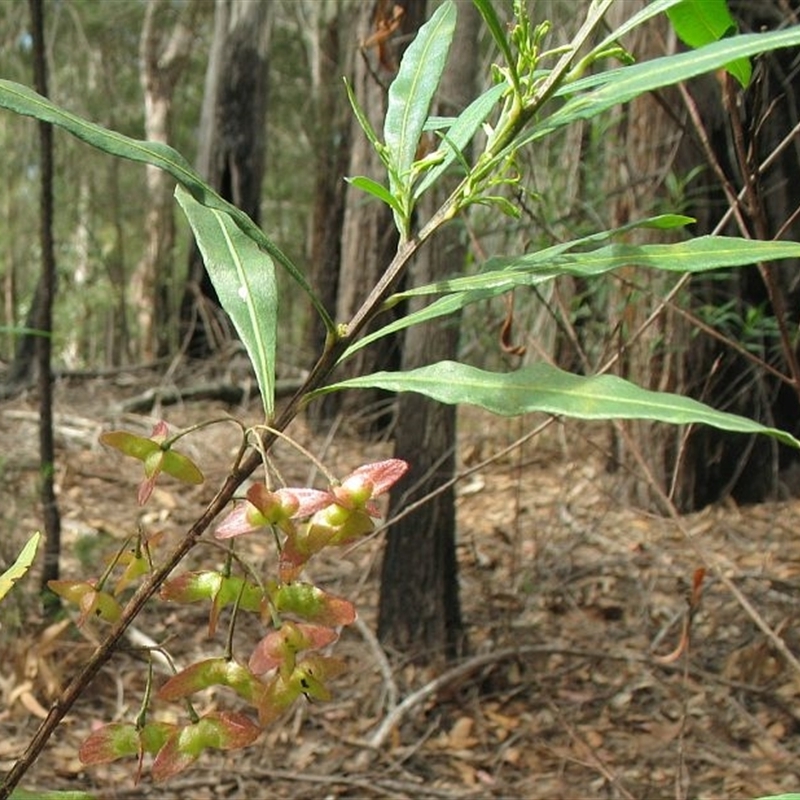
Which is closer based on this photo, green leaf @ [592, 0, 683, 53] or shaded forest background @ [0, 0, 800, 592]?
green leaf @ [592, 0, 683, 53]

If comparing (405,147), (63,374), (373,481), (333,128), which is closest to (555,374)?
(373,481)

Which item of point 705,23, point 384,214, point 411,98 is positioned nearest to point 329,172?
point 384,214

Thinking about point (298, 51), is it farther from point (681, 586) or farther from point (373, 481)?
point (373, 481)

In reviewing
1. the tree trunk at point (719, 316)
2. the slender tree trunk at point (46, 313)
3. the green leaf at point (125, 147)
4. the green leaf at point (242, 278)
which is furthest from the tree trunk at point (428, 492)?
the green leaf at point (125, 147)

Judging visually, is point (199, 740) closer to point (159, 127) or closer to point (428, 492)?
point (428, 492)

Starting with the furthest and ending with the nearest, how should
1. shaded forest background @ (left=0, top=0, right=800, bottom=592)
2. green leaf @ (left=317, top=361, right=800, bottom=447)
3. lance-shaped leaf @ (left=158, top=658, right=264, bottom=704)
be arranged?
shaded forest background @ (left=0, top=0, right=800, bottom=592) → lance-shaped leaf @ (left=158, top=658, right=264, bottom=704) → green leaf @ (left=317, top=361, right=800, bottom=447)

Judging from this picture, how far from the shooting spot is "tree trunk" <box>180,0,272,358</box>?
5.83m

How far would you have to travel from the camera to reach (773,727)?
8.92 ft

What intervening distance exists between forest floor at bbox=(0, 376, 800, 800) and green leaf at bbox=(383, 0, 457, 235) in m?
1.24

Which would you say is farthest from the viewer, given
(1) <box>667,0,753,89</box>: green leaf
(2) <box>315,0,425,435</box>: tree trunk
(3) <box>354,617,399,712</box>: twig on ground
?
(2) <box>315,0,425,435</box>: tree trunk

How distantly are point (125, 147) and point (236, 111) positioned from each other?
537 cm

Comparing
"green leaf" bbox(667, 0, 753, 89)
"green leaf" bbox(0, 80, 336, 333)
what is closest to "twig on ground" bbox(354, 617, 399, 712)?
"green leaf" bbox(667, 0, 753, 89)

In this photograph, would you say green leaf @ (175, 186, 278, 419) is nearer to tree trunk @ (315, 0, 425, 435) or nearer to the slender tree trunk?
the slender tree trunk

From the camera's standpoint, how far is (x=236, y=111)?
5926mm
